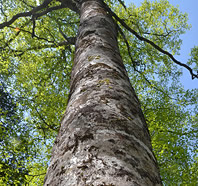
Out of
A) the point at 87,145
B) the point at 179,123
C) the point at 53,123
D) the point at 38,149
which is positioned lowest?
the point at 87,145

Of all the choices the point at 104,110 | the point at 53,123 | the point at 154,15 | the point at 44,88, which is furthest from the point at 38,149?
the point at 154,15

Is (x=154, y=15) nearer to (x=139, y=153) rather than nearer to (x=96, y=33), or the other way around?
(x=96, y=33)

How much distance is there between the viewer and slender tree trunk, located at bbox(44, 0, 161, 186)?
0.75m

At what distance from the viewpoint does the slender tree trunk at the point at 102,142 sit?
75 cm

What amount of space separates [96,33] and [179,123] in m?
10.8

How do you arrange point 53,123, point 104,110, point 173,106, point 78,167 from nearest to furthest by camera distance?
point 78,167 < point 104,110 < point 53,123 < point 173,106

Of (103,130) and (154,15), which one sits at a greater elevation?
(154,15)

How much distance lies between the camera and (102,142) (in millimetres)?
910

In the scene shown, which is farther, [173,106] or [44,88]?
[173,106]

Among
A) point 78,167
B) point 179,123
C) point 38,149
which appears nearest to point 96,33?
point 78,167

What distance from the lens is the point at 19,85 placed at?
32.2ft

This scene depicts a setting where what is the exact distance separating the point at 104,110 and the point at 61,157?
1.23ft

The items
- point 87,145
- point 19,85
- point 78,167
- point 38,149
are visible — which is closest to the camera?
point 78,167

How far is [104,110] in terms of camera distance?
1146 mm
